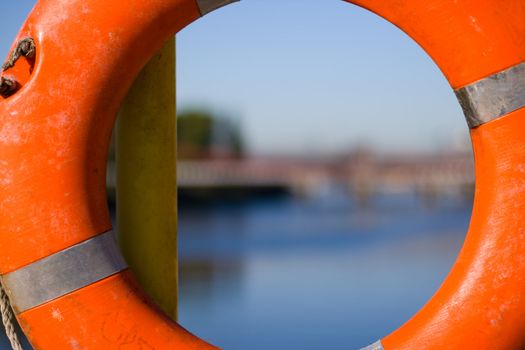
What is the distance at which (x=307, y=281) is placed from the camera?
5984mm

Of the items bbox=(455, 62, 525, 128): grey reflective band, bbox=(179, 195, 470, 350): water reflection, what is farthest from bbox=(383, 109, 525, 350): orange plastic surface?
bbox=(179, 195, 470, 350): water reflection

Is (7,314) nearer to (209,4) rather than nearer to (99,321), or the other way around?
(99,321)

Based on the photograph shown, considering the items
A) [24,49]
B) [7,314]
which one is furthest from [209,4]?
[7,314]

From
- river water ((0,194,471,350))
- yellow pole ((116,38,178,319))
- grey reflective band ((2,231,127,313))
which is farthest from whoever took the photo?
river water ((0,194,471,350))

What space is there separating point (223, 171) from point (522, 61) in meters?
24.8

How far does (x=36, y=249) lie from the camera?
87 cm

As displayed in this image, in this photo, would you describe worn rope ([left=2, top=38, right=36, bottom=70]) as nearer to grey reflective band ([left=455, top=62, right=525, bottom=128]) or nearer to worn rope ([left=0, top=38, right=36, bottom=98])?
worn rope ([left=0, top=38, right=36, bottom=98])

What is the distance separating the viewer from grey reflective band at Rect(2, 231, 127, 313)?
2.85 ft

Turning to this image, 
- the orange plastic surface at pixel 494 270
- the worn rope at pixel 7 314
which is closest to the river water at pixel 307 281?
the worn rope at pixel 7 314

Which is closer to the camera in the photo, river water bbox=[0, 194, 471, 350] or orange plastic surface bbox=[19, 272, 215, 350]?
orange plastic surface bbox=[19, 272, 215, 350]

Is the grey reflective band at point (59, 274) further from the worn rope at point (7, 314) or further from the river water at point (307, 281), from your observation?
the river water at point (307, 281)

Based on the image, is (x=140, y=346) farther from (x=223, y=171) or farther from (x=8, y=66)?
(x=223, y=171)

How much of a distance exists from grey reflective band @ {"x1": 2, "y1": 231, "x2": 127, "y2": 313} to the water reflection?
8.14 ft

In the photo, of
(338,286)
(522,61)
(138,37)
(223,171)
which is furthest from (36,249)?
(223,171)
